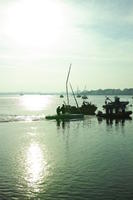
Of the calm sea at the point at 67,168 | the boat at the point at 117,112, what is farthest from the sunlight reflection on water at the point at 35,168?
the boat at the point at 117,112

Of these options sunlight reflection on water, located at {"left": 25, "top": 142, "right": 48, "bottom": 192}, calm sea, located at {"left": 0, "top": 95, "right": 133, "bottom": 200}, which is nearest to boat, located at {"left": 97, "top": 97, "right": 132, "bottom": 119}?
calm sea, located at {"left": 0, "top": 95, "right": 133, "bottom": 200}

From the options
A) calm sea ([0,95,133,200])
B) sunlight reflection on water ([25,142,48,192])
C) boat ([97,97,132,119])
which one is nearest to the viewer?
calm sea ([0,95,133,200])

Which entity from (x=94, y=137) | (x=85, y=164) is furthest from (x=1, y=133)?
(x=85, y=164)

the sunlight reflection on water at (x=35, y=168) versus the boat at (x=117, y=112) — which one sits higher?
the boat at (x=117, y=112)

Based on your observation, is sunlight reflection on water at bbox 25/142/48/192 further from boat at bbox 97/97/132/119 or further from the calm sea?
boat at bbox 97/97/132/119

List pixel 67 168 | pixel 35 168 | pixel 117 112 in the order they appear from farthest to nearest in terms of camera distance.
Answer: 1. pixel 117 112
2. pixel 35 168
3. pixel 67 168

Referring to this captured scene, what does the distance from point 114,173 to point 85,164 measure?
4308 mm

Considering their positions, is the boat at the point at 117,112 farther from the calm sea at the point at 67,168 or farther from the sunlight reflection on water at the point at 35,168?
the sunlight reflection on water at the point at 35,168

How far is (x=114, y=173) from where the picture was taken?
30453 millimetres

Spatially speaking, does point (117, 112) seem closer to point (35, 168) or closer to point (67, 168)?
point (67, 168)

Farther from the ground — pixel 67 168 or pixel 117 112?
pixel 117 112

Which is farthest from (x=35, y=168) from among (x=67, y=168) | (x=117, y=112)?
(x=117, y=112)

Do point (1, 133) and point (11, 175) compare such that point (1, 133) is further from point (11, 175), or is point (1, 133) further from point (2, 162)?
point (11, 175)

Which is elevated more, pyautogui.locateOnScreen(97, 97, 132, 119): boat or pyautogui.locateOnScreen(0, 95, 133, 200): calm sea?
pyautogui.locateOnScreen(97, 97, 132, 119): boat
